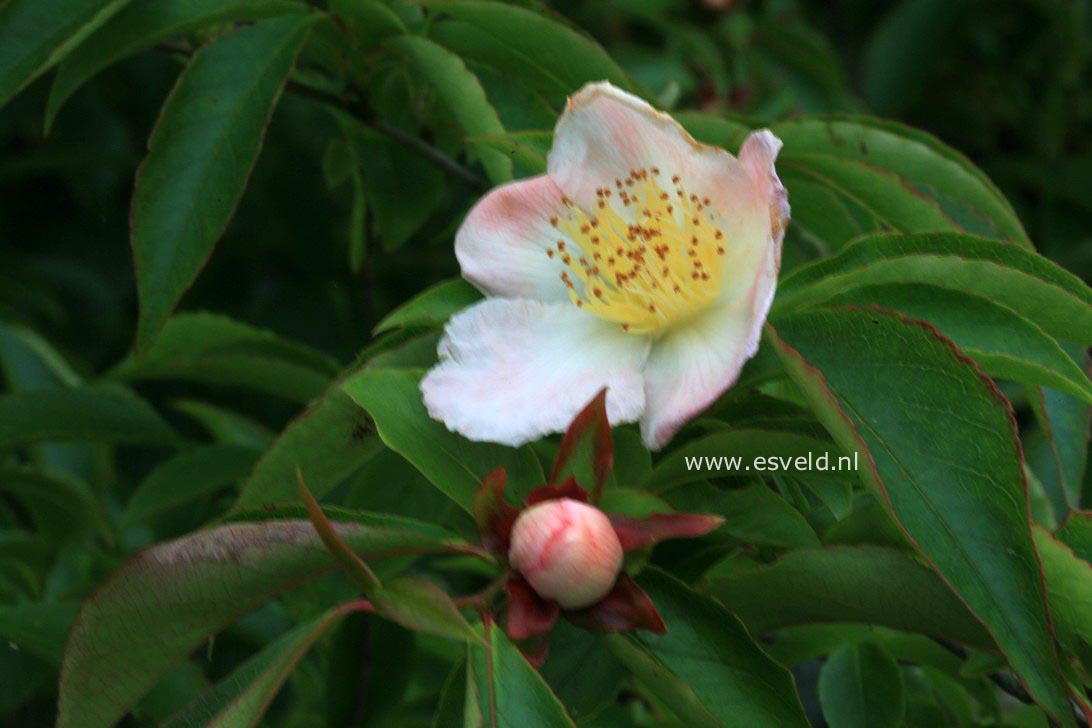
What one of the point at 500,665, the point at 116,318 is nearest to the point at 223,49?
the point at 500,665

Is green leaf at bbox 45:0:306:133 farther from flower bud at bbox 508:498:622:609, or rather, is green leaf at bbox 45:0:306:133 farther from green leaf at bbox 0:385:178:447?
flower bud at bbox 508:498:622:609

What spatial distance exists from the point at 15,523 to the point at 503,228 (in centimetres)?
92

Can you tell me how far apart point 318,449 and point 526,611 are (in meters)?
0.20

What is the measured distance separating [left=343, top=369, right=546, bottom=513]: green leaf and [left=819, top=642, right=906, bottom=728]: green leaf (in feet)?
0.85

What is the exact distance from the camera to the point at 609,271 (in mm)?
904

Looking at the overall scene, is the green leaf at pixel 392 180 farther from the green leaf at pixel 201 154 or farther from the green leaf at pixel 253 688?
the green leaf at pixel 253 688

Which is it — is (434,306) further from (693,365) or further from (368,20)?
(368,20)

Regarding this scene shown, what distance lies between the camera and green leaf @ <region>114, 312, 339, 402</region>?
1200 mm

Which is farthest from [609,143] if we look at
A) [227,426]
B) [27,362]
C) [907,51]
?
[907,51]

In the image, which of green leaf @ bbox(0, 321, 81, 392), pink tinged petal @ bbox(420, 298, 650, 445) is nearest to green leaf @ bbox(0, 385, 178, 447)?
green leaf @ bbox(0, 321, 81, 392)

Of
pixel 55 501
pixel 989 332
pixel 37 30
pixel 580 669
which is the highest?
pixel 37 30

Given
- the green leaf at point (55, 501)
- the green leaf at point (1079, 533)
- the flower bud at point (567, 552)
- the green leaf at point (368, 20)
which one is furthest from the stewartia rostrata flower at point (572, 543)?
Answer: the green leaf at point (55, 501)

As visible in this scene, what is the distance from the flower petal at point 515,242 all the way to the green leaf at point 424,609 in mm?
284

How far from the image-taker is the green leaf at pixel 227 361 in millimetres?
1200
